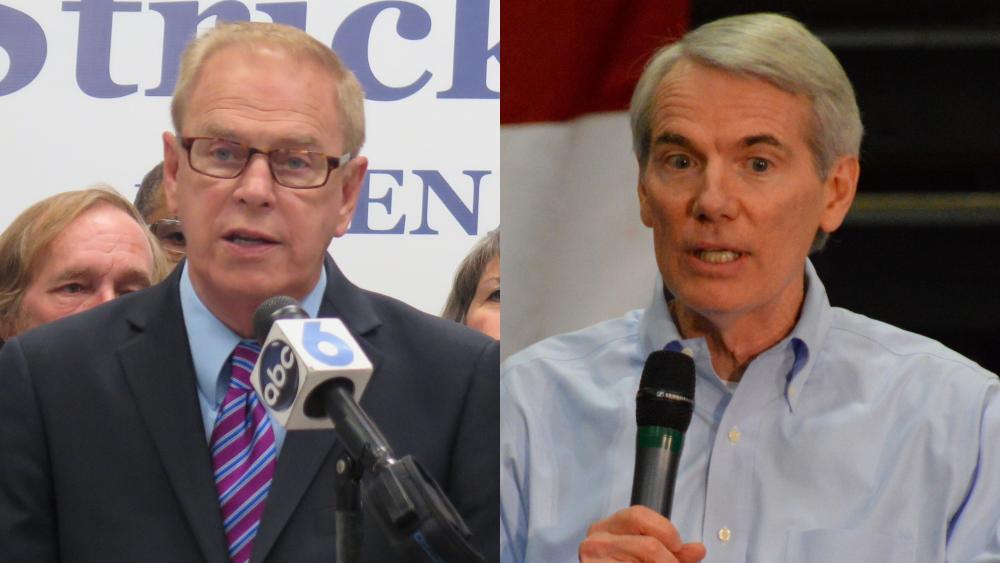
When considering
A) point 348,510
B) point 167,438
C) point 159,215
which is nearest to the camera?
point 348,510

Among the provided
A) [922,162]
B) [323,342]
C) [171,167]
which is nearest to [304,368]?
[323,342]

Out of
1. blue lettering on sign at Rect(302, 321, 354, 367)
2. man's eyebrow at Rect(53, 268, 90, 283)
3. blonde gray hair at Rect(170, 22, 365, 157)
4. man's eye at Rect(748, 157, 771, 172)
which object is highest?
blonde gray hair at Rect(170, 22, 365, 157)

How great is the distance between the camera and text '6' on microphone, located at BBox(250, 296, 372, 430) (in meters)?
1.49

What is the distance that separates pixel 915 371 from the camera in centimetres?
213

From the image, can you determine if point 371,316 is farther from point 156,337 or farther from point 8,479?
point 8,479

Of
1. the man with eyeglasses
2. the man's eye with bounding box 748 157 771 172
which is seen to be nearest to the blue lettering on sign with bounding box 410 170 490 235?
the man with eyeglasses

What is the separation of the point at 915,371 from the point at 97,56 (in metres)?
1.52

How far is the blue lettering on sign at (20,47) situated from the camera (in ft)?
7.06

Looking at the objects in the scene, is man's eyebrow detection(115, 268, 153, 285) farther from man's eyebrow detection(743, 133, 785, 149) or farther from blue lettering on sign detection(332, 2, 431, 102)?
man's eyebrow detection(743, 133, 785, 149)

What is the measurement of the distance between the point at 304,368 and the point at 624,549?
55cm

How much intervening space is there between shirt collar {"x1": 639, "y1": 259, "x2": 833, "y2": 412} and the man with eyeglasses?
13.0 inches

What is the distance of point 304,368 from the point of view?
58.4 inches

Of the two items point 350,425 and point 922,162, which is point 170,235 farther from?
point 922,162

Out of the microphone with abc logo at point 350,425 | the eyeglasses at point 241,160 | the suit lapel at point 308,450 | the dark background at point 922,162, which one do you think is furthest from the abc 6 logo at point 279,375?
the dark background at point 922,162
